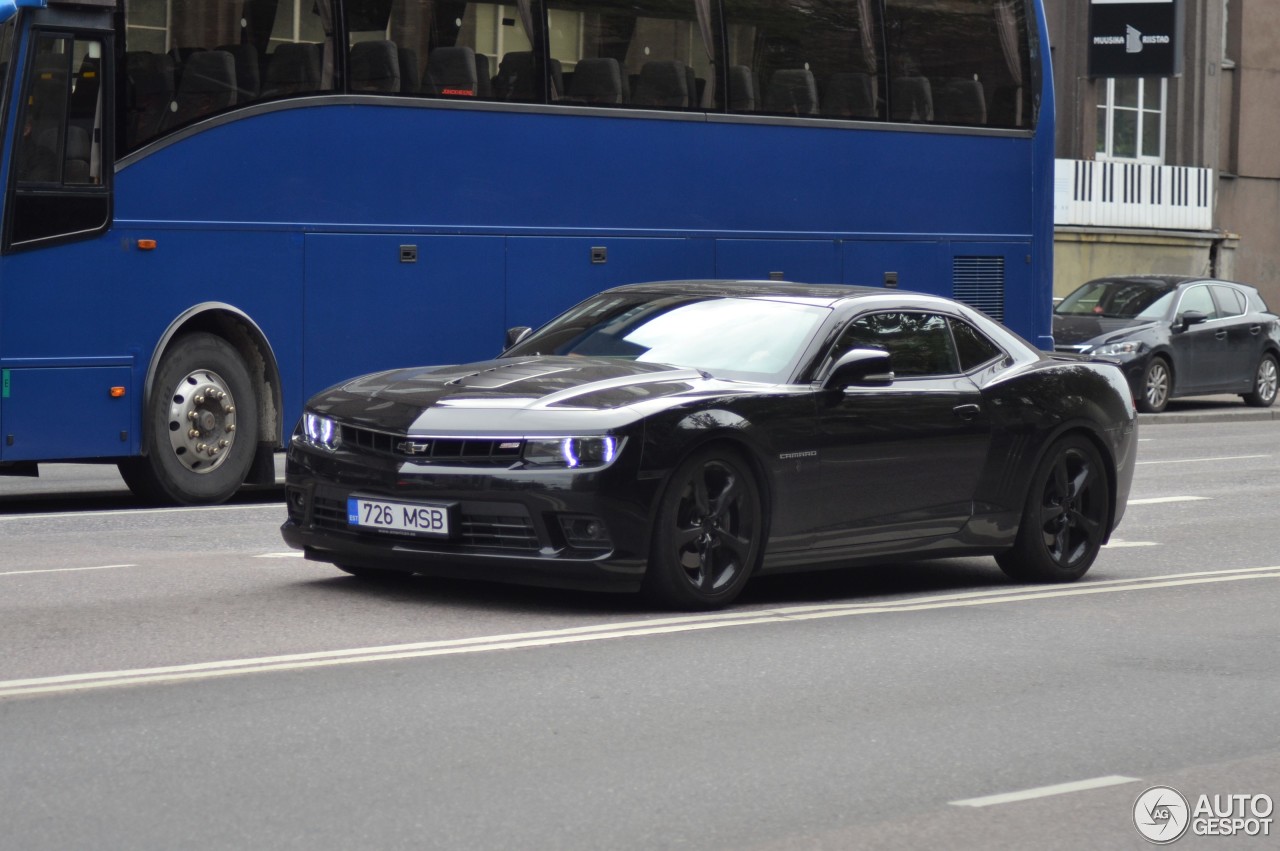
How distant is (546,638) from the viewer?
806 centimetres

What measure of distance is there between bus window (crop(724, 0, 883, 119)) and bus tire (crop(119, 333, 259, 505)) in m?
4.80

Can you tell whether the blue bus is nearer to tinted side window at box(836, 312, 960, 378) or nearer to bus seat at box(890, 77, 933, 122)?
bus seat at box(890, 77, 933, 122)

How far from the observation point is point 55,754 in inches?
231

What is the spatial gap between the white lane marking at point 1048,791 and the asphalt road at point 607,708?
0.01 meters

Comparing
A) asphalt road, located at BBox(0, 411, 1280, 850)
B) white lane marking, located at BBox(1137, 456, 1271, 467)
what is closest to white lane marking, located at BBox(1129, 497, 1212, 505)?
white lane marking, located at BBox(1137, 456, 1271, 467)

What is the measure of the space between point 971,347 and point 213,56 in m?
6.01

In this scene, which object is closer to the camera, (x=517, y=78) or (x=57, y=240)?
(x=57, y=240)

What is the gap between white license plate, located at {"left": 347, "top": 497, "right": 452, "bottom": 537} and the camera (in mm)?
8453

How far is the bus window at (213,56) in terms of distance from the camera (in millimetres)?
13570

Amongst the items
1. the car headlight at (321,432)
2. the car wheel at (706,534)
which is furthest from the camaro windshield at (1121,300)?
the car headlight at (321,432)

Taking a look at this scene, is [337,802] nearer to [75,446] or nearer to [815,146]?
[75,446]

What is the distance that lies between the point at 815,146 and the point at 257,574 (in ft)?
28.1

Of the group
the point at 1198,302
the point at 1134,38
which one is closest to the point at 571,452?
the point at 1198,302

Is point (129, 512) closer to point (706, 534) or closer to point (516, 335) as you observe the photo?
point (516, 335)
